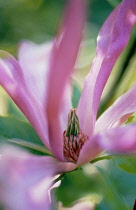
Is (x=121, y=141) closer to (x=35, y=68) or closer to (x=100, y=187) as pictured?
(x=100, y=187)

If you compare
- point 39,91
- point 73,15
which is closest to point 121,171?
point 39,91

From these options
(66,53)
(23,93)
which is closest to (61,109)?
(23,93)

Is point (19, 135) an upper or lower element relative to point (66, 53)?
lower

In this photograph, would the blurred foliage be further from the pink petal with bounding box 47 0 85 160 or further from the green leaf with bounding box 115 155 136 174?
the pink petal with bounding box 47 0 85 160

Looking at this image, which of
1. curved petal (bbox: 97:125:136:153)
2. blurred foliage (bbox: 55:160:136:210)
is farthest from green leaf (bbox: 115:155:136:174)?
curved petal (bbox: 97:125:136:153)

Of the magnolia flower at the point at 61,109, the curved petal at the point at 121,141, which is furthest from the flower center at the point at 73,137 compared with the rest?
the curved petal at the point at 121,141

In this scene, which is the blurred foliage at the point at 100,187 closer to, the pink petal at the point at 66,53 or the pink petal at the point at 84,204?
the pink petal at the point at 84,204

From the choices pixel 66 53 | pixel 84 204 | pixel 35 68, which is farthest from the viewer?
pixel 35 68

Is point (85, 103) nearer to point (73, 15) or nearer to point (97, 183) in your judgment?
point (97, 183)
